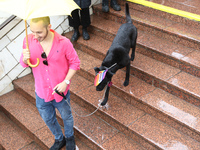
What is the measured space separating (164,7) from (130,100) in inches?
77.0

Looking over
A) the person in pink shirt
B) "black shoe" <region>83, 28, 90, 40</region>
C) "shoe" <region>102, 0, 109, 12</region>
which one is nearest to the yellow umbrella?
the person in pink shirt

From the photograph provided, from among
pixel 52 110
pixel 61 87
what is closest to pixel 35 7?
pixel 61 87

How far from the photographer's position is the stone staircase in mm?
3350

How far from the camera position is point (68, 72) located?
2797mm

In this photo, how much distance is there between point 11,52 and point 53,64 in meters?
2.13

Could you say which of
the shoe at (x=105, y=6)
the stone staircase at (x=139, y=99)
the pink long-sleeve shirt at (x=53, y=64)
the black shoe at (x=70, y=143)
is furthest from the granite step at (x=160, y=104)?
the shoe at (x=105, y=6)

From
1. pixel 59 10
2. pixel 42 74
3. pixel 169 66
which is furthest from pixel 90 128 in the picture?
pixel 59 10

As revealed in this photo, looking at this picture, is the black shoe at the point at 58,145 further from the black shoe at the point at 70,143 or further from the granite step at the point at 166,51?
the granite step at the point at 166,51

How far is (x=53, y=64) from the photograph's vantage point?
8.84ft

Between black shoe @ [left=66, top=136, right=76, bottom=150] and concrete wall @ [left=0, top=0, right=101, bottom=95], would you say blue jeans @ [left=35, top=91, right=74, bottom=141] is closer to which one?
black shoe @ [left=66, top=136, right=76, bottom=150]

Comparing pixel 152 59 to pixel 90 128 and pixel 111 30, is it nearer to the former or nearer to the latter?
pixel 111 30

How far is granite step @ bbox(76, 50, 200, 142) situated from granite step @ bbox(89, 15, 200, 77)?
48 cm

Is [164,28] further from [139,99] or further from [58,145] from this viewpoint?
[58,145]

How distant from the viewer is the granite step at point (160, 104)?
10.6ft
